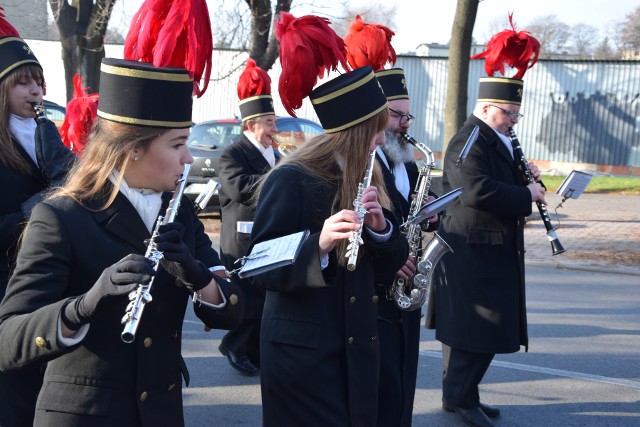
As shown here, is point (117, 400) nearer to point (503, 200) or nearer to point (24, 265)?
point (24, 265)

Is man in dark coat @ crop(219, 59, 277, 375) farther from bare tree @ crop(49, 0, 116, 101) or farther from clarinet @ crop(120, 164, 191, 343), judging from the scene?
bare tree @ crop(49, 0, 116, 101)

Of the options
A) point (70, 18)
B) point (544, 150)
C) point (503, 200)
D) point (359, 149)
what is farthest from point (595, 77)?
point (359, 149)

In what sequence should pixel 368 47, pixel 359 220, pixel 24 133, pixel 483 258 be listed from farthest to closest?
1. pixel 483 258
2. pixel 368 47
3. pixel 24 133
4. pixel 359 220

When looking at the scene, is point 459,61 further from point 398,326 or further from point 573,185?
point 398,326

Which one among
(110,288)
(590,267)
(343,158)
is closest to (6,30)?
(343,158)

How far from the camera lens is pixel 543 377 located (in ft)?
21.0

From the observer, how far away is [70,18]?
55.0 feet

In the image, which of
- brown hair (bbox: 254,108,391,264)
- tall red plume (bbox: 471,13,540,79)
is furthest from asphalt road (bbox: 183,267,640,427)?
brown hair (bbox: 254,108,391,264)

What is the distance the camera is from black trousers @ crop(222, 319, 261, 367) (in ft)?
20.8

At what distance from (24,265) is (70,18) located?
1563 cm

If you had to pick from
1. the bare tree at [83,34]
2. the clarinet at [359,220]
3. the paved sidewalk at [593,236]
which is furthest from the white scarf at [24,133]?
the bare tree at [83,34]

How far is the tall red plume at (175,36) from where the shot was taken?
257 centimetres

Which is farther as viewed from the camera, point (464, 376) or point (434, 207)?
point (464, 376)

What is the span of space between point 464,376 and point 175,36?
3434 mm
